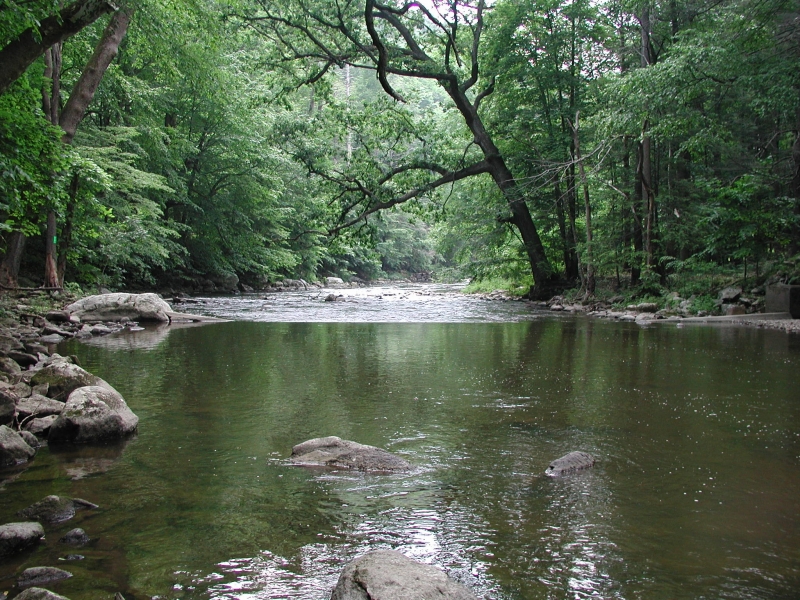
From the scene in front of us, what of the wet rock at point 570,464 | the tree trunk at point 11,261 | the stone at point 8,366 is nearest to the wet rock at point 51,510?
the wet rock at point 570,464

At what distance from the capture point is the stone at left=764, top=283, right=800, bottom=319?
13.1m

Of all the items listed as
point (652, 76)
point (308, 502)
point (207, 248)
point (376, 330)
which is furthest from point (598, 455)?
point (207, 248)

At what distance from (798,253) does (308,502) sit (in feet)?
50.6

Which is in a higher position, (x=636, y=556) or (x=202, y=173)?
(x=202, y=173)

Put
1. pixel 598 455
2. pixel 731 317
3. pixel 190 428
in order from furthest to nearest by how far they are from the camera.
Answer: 1. pixel 731 317
2. pixel 190 428
3. pixel 598 455

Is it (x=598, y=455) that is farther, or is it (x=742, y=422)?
(x=742, y=422)

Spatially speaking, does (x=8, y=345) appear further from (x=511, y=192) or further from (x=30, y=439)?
(x=511, y=192)

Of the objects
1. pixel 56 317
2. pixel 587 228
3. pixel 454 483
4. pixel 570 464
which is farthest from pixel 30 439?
pixel 587 228

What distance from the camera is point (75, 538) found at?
9.98 feet

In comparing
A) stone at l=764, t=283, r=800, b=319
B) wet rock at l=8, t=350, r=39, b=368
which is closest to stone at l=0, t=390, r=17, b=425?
wet rock at l=8, t=350, r=39, b=368

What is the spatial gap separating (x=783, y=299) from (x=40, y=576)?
1519cm

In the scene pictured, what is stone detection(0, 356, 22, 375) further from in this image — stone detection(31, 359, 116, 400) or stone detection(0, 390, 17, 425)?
stone detection(0, 390, 17, 425)

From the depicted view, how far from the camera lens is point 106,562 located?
2.84m

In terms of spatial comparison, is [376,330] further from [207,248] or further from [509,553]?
[207,248]
